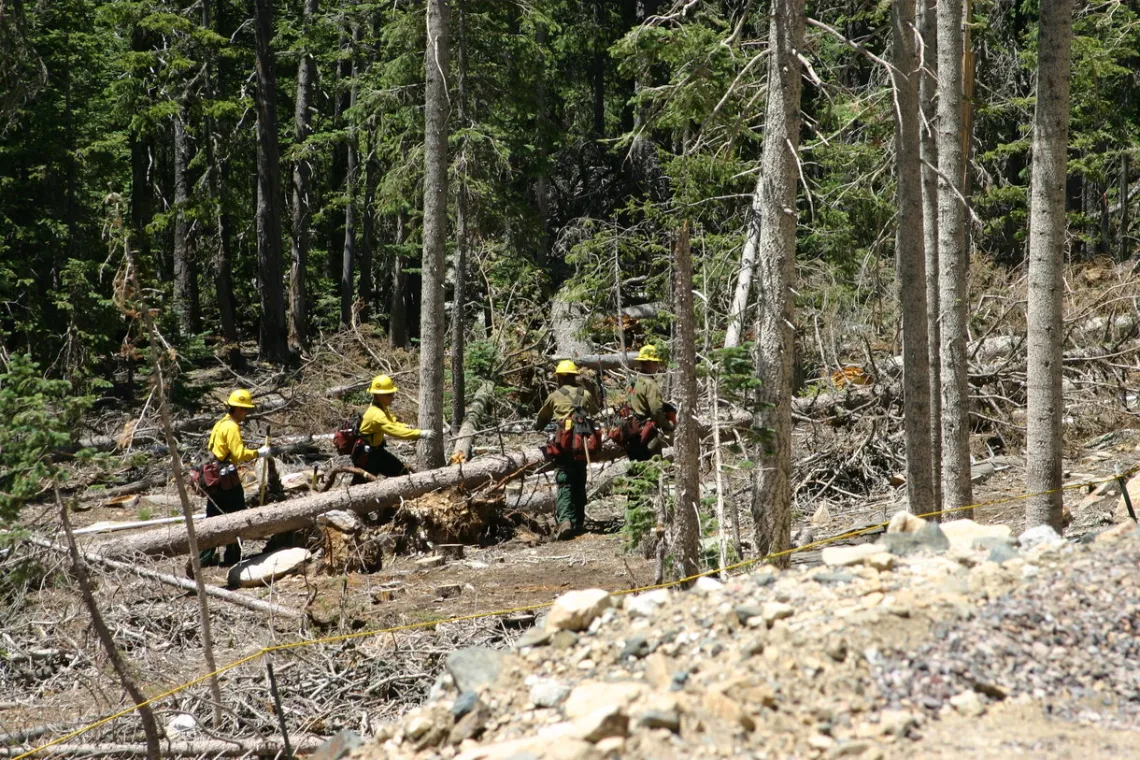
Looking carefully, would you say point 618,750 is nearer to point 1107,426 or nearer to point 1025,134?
point 1107,426

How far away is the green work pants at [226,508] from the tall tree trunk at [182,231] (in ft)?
44.9

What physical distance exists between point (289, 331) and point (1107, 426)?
21827 mm

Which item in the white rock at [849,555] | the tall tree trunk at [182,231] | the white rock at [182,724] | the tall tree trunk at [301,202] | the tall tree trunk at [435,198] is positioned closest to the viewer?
the white rock at [849,555]

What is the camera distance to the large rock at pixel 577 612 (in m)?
6.04

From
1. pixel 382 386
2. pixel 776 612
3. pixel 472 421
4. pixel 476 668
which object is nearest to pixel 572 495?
pixel 382 386

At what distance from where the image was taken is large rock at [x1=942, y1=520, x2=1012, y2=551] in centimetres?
665

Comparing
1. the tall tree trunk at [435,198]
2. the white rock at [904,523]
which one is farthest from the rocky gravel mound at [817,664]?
the tall tree trunk at [435,198]

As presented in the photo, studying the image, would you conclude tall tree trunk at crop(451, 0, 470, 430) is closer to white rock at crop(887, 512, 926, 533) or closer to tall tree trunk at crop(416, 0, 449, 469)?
tall tree trunk at crop(416, 0, 449, 469)

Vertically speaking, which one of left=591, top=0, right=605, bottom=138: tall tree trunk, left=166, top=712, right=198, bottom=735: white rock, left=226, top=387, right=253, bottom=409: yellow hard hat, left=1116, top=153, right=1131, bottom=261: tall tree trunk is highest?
left=591, top=0, right=605, bottom=138: tall tree trunk

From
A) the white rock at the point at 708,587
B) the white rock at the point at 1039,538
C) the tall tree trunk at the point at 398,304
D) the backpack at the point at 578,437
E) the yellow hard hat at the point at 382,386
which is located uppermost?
the tall tree trunk at the point at 398,304

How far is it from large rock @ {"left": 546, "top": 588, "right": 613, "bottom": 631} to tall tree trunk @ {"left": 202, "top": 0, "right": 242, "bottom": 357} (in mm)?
19772

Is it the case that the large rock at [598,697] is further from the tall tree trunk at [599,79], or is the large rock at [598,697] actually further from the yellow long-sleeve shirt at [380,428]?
the tall tree trunk at [599,79]

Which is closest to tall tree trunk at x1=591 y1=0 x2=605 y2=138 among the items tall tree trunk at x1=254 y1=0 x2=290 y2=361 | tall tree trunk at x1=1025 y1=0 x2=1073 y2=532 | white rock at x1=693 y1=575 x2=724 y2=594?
tall tree trunk at x1=254 y1=0 x2=290 y2=361

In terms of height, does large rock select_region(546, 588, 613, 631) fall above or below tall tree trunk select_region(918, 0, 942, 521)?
below
